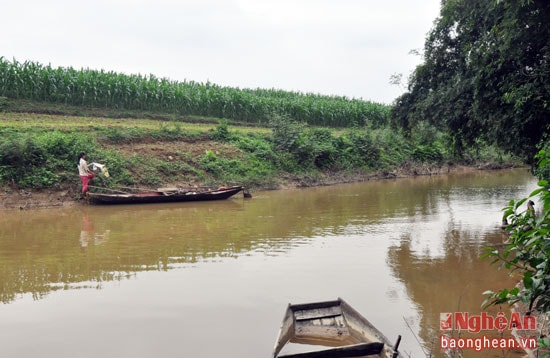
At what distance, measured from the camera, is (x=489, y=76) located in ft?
36.6

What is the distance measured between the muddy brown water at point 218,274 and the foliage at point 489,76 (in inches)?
118

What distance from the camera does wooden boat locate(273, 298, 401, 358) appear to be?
5727 millimetres

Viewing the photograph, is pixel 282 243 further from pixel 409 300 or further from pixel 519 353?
pixel 519 353

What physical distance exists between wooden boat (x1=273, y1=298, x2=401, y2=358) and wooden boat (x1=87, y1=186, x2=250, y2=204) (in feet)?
42.2

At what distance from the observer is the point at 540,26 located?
10.1 meters

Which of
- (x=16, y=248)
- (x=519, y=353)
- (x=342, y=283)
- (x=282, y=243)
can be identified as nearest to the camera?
(x=519, y=353)

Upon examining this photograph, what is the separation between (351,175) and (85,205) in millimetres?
16439

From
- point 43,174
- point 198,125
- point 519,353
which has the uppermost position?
point 198,125

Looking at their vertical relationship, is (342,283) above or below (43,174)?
below

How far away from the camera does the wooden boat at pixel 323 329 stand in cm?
573

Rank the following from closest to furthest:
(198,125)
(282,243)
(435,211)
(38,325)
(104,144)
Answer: (38,325)
(282,243)
(435,211)
(104,144)
(198,125)

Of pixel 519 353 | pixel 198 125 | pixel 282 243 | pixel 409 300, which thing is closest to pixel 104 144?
pixel 198 125

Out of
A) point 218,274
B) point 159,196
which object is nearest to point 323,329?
point 218,274

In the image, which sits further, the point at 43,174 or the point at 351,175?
the point at 351,175
